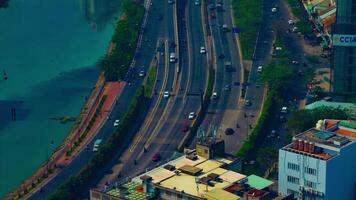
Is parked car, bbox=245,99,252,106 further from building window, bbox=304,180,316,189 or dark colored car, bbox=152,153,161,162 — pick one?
building window, bbox=304,180,316,189

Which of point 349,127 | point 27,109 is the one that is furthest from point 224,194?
point 27,109

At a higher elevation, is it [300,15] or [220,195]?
[300,15]

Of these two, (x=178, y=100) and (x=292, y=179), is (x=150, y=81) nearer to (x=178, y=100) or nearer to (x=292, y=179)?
(x=178, y=100)

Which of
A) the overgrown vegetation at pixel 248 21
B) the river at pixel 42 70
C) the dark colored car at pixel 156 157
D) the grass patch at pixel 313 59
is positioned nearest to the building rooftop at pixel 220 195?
the dark colored car at pixel 156 157

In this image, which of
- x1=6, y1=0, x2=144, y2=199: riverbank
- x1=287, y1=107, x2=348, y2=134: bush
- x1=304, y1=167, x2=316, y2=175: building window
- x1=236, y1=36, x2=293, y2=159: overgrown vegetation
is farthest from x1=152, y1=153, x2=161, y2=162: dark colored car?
x1=304, y1=167, x2=316, y2=175: building window

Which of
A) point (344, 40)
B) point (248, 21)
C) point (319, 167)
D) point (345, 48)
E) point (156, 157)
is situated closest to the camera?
point (319, 167)

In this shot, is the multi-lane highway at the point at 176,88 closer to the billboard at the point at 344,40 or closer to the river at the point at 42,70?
the river at the point at 42,70

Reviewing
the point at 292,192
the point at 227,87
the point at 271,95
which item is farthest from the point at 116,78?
the point at 292,192

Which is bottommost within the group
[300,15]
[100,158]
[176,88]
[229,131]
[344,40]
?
[100,158]
